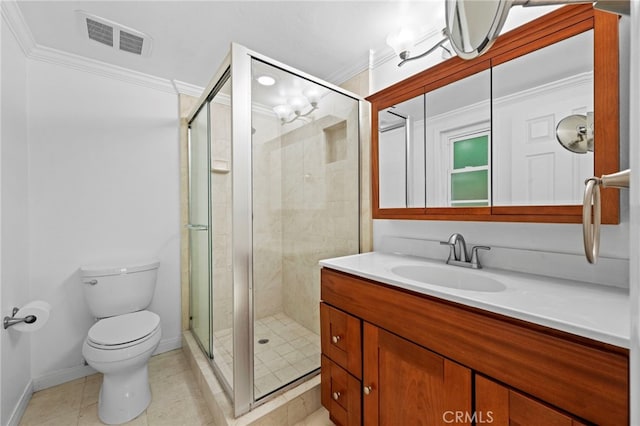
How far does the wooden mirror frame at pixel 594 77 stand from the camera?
3.15 ft

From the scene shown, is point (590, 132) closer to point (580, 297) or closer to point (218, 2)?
point (580, 297)

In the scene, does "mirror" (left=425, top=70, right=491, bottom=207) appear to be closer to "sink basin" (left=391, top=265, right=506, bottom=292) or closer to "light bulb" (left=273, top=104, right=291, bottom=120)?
"sink basin" (left=391, top=265, right=506, bottom=292)

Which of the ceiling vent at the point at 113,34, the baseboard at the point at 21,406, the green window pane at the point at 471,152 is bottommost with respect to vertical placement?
the baseboard at the point at 21,406

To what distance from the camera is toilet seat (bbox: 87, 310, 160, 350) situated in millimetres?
1479

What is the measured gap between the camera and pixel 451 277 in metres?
1.33

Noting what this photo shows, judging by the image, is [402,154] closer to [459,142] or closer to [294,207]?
[459,142]

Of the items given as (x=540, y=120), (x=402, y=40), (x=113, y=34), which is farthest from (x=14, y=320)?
(x=540, y=120)

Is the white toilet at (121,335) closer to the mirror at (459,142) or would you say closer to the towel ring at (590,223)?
the mirror at (459,142)

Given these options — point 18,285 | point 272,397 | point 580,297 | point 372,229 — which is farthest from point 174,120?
point 580,297

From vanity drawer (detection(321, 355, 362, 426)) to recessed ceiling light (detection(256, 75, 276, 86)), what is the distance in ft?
4.79

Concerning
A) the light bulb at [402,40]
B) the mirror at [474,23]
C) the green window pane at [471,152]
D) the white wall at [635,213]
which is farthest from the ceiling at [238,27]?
the white wall at [635,213]

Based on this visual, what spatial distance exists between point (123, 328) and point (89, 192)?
38.0 inches

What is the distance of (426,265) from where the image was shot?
1.42 meters

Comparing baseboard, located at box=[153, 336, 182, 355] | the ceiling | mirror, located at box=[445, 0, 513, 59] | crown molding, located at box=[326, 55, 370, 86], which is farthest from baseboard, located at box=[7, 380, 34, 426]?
crown molding, located at box=[326, 55, 370, 86]
